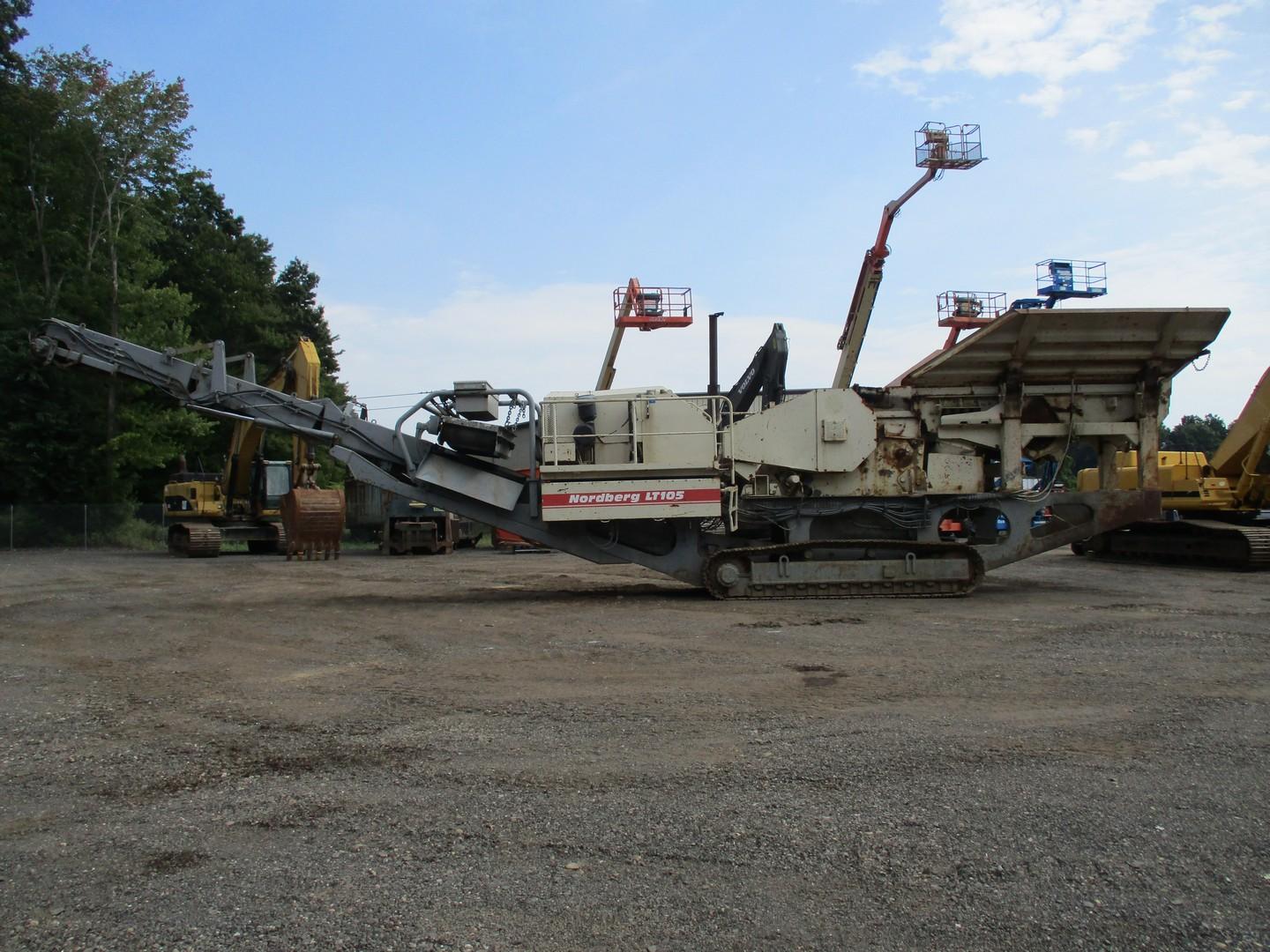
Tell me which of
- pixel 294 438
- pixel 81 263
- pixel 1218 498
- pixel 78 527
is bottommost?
pixel 78 527

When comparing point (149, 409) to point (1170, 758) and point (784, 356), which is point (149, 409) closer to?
point (784, 356)

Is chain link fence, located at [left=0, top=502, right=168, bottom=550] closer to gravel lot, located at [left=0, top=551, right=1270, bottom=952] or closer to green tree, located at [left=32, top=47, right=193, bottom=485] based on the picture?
green tree, located at [left=32, top=47, right=193, bottom=485]

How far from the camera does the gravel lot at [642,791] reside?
3.13 metres

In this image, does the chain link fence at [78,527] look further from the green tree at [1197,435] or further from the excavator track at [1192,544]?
the green tree at [1197,435]

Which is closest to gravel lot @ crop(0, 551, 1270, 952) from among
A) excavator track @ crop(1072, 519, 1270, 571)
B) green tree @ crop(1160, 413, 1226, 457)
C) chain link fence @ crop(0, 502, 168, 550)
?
excavator track @ crop(1072, 519, 1270, 571)

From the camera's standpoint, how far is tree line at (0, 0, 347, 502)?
30.8m

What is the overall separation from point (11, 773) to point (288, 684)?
2260 millimetres

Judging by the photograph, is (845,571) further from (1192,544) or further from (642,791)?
(1192,544)

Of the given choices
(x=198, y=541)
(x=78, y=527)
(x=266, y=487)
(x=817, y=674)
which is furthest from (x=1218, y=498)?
(x=78, y=527)

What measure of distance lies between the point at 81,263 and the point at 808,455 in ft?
101

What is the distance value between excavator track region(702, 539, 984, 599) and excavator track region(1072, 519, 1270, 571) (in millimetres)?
4742

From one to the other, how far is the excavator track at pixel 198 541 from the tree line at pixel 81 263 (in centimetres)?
763

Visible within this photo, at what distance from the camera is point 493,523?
12.3m

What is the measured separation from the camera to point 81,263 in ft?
109
